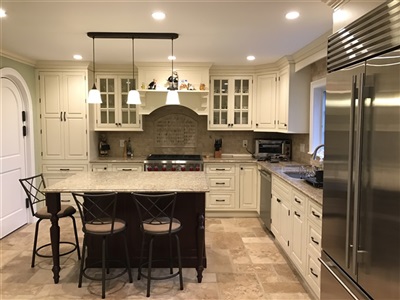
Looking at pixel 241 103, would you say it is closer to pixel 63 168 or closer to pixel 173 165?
pixel 173 165

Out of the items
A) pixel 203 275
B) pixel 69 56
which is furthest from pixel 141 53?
pixel 203 275

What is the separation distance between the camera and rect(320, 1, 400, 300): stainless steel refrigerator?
1.35 m

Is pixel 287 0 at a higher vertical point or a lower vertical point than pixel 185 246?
higher

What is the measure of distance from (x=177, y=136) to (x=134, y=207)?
254cm

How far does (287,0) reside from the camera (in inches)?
95.5

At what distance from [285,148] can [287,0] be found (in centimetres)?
313

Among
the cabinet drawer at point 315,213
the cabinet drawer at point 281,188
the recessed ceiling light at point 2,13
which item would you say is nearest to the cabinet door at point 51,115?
the recessed ceiling light at point 2,13

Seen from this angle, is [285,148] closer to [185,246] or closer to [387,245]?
[185,246]

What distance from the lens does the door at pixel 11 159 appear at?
4.24 metres

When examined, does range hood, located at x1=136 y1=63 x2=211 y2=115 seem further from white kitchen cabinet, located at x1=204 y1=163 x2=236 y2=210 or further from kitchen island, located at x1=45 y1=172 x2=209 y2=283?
kitchen island, located at x1=45 y1=172 x2=209 y2=283

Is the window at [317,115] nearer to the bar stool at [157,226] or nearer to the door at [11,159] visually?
the bar stool at [157,226]

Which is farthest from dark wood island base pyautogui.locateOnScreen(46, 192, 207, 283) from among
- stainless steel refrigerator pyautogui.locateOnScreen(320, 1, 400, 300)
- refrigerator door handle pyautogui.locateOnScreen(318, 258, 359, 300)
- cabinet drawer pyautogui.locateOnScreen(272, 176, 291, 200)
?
stainless steel refrigerator pyautogui.locateOnScreen(320, 1, 400, 300)

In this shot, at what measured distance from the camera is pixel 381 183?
141 cm

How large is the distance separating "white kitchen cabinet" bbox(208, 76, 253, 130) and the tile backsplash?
0.32 meters
